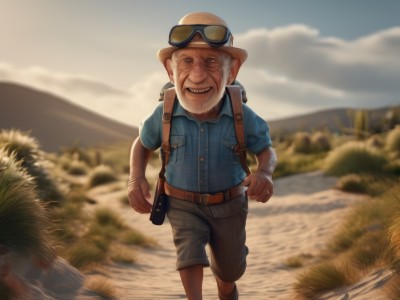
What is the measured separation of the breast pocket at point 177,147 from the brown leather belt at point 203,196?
0.62 ft

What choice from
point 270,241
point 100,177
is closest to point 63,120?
point 100,177

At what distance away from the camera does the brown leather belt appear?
3.39 meters

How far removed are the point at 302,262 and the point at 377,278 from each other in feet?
9.80

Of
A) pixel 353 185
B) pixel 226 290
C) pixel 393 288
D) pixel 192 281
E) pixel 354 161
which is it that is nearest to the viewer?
pixel 192 281

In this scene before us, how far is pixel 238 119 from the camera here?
3.42 metres

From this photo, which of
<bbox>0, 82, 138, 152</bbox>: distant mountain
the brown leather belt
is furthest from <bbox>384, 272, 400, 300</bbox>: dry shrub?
<bbox>0, 82, 138, 152</bbox>: distant mountain

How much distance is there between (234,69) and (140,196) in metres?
1.02

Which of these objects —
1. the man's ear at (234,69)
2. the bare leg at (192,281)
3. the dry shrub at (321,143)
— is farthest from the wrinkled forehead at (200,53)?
the dry shrub at (321,143)

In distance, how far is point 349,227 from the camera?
699 cm

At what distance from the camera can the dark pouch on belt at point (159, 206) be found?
11.4ft

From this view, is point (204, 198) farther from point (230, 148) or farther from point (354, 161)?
point (354, 161)

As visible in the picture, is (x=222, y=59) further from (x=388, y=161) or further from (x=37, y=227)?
(x=388, y=161)

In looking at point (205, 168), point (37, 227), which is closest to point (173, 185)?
point (205, 168)

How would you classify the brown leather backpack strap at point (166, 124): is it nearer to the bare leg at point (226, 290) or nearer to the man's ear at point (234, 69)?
the man's ear at point (234, 69)
